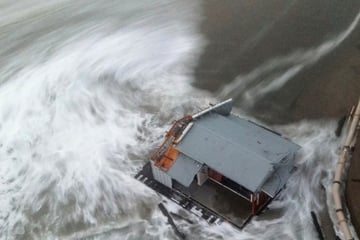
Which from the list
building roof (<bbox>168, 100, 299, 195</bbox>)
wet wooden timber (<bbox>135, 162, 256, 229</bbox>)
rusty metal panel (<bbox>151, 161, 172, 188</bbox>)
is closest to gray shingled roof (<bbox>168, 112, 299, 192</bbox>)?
building roof (<bbox>168, 100, 299, 195</bbox>)

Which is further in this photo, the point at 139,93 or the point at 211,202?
the point at 139,93

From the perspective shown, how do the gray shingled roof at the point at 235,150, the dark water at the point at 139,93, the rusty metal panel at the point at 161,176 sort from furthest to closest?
the dark water at the point at 139,93 < the rusty metal panel at the point at 161,176 < the gray shingled roof at the point at 235,150

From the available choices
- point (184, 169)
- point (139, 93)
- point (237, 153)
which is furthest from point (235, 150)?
point (139, 93)

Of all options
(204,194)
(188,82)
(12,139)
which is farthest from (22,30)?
(204,194)

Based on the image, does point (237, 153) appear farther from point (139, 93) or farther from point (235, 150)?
point (139, 93)

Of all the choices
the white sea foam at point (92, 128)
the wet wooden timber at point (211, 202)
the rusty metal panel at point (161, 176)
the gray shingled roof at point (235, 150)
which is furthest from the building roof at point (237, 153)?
the white sea foam at point (92, 128)

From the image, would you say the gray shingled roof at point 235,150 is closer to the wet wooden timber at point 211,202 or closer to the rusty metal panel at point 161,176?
the rusty metal panel at point 161,176
